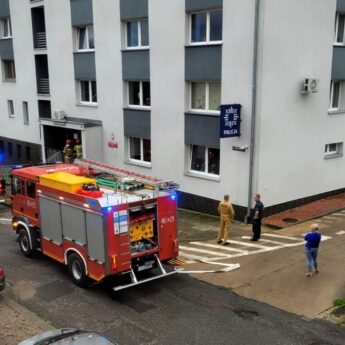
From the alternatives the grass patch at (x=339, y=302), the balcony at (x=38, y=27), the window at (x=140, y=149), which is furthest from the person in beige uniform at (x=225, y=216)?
the balcony at (x=38, y=27)

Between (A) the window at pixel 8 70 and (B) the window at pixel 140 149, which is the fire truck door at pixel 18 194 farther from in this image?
(A) the window at pixel 8 70

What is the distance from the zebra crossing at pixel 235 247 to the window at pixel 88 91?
11.6m

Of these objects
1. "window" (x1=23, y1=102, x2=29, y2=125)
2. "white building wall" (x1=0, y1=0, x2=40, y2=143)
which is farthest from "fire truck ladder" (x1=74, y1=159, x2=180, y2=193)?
"window" (x1=23, y1=102, x2=29, y2=125)

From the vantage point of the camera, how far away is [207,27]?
1762 centimetres

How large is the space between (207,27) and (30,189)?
908 cm

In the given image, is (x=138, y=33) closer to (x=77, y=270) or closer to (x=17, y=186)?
(x=17, y=186)

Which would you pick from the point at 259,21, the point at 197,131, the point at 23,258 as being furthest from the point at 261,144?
the point at 23,258

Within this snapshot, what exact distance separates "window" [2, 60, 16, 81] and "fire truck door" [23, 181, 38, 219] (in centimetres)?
1943

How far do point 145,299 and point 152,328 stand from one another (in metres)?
1.50

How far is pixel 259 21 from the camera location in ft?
51.4

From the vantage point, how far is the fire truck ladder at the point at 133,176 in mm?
11945

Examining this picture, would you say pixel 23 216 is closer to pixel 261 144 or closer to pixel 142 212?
pixel 142 212

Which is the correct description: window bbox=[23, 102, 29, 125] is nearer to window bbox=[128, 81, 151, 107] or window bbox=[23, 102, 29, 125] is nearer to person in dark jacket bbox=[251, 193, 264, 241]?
window bbox=[128, 81, 151, 107]

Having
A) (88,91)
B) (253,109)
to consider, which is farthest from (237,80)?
(88,91)
